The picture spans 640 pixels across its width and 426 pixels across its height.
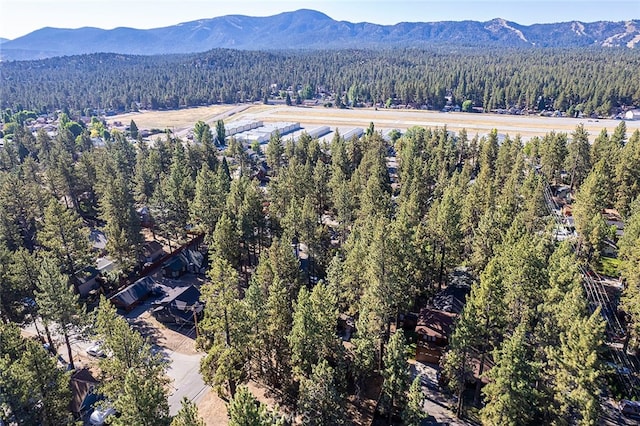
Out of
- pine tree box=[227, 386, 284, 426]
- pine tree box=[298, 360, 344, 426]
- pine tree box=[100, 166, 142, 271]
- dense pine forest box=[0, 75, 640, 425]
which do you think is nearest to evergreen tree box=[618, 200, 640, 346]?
dense pine forest box=[0, 75, 640, 425]

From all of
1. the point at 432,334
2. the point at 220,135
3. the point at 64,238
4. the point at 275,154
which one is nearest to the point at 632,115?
the point at 275,154

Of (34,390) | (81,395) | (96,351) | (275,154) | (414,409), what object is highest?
(34,390)

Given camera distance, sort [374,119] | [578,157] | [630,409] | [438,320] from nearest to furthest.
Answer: [630,409]
[438,320]
[578,157]
[374,119]

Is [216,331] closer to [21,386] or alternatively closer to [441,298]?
[21,386]

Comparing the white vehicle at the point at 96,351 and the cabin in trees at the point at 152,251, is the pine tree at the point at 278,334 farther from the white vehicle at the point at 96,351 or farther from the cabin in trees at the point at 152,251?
the cabin in trees at the point at 152,251

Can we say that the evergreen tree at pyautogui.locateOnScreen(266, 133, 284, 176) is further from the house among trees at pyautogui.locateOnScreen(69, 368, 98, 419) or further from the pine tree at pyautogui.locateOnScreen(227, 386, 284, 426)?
the pine tree at pyautogui.locateOnScreen(227, 386, 284, 426)

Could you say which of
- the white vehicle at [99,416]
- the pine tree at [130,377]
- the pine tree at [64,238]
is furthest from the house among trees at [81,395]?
the pine tree at [64,238]

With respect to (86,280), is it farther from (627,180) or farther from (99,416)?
(627,180)

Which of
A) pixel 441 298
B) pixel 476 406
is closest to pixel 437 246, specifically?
pixel 441 298
